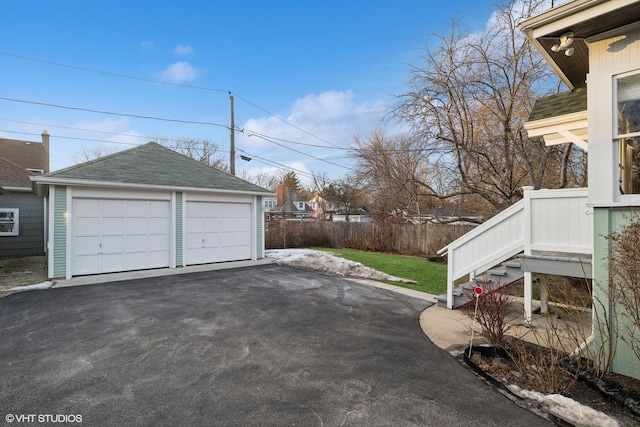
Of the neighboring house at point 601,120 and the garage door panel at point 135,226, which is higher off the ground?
the neighboring house at point 601,120

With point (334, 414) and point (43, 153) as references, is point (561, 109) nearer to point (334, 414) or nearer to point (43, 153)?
point (334, 414)

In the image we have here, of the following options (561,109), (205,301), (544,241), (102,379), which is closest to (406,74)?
(561,109)

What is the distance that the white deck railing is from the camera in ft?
15.9

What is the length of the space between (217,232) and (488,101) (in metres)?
10.4

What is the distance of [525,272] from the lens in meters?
5.45

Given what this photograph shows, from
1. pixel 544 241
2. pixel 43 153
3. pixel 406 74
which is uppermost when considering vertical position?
pixel 406 74

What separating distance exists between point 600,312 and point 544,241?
1.84m

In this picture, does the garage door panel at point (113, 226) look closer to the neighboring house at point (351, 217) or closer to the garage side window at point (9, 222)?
the garage side window at point (9, 222)

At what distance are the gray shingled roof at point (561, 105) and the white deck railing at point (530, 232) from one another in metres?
1.23

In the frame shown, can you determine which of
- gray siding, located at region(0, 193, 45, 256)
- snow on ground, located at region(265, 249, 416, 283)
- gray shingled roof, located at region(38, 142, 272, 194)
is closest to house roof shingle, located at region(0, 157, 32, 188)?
gray siding, located at region(0, 193, 45, 256)

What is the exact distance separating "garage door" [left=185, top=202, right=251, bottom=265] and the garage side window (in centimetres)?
928

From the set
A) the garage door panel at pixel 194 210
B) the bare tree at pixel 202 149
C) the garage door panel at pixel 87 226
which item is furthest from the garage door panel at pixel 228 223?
the bare tree at pixel 202 149

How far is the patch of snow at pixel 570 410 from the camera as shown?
8.59 ft

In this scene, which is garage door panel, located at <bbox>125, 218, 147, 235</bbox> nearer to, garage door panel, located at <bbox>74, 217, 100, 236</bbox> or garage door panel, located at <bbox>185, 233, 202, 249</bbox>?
garage door panel, located at <bbox>74, 217, 100, 236</bbox>
